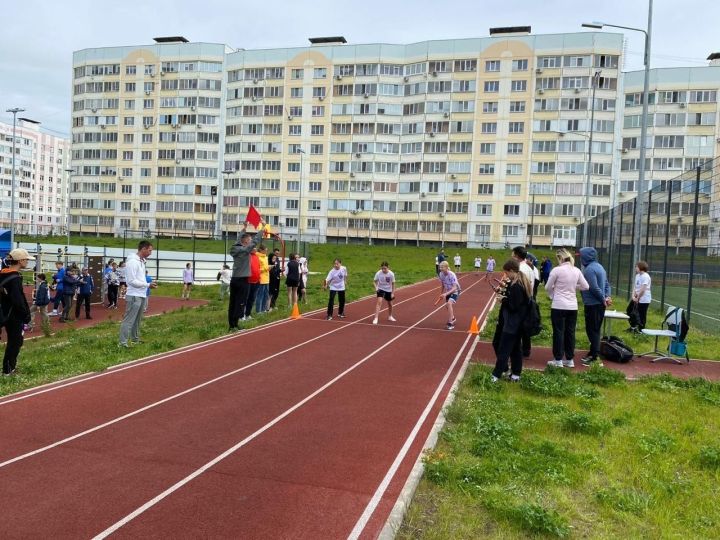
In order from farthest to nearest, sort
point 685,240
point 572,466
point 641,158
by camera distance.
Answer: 1. point 641,158
2. point 685,240
3. point 572,466

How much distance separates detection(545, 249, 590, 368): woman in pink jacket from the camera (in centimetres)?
967

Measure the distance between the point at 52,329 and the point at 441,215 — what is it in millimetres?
55392

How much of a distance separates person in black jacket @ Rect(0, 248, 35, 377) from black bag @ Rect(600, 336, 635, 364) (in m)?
9.77

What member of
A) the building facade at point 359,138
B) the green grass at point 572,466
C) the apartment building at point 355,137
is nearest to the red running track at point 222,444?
the green grass at point 572,466

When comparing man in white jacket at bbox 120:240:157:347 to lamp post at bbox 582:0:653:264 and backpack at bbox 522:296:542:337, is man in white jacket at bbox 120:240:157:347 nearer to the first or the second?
backpack at bbox 522:296:542:337

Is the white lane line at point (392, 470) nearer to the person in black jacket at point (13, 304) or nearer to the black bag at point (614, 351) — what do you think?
the black bag at point (614, 351)

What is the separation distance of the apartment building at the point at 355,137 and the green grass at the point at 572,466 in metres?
52.4

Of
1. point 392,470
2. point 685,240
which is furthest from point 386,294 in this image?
point 392,470

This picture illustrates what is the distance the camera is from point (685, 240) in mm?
14750

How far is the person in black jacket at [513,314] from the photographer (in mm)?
8664

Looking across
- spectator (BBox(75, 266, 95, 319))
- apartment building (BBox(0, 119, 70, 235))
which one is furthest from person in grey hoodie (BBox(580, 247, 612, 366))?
apartment building (BBox(0, 119, 70, 235))

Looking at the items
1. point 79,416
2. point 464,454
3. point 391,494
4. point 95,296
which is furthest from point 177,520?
point 95,296

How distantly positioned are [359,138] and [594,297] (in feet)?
205

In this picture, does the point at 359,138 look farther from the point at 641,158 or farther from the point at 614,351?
the point at 614,351
